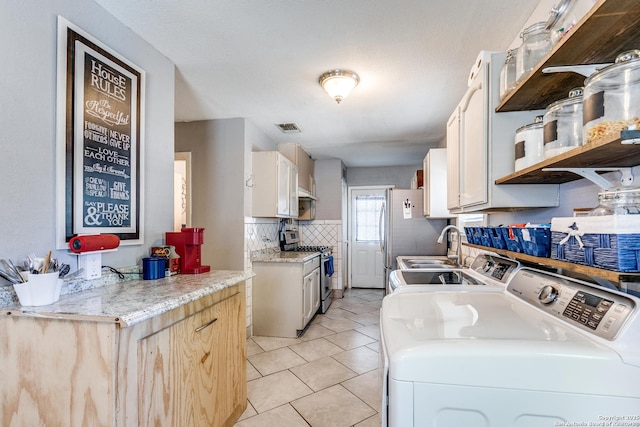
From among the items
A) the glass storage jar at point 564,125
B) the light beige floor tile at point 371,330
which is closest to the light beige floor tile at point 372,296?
the light beige floor tile at point 371,330

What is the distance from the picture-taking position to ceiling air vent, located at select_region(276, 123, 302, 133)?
355 cm

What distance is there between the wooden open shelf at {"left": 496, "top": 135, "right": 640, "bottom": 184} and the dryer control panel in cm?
37

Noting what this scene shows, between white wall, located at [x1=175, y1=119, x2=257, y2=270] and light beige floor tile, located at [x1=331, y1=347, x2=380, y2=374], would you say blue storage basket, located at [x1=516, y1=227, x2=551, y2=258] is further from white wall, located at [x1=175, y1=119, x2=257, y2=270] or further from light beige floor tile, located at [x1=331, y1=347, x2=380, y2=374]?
white wall, located at [x1=175, y1=119, x2=257, y2=270]

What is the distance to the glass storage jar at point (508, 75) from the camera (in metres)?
1.37

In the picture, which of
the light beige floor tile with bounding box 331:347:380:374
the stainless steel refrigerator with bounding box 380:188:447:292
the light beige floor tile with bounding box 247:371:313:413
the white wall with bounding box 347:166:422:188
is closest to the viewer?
the light beige floor tile with bounding box 247:371:313:413

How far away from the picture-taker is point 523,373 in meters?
0.76

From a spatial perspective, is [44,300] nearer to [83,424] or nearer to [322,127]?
[83,424]

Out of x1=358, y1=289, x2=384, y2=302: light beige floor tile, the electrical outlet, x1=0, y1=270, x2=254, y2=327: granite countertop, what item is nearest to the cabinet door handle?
x1=0, y1=270, x2=254, y2=327: granite countertop

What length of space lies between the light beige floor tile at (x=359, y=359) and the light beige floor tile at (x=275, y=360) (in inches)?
14.0

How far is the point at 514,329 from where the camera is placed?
918 mm

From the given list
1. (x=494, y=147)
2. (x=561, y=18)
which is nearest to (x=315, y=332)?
(x=494, y=147)

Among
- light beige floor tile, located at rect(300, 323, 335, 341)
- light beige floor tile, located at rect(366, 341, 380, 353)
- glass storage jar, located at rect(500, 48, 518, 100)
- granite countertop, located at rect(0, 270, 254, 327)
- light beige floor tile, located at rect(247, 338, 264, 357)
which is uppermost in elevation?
glass storage jar, located at rect(500, 48, 518, 100)

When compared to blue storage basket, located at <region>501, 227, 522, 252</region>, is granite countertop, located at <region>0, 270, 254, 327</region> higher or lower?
lower

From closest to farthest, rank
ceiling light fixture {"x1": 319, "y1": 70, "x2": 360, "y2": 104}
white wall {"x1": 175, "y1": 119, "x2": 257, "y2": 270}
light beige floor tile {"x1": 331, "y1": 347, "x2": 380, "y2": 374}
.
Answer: ceiling light fixture {"x1": 319, "y1": 70, "x2": 360, "y2": 104}, light beige floor tile {"x1": 331, "y1": 347, "x2": 380, "y2": 374}, white wall {"x1": 175, "y1": 119, "x2": 257, "y2": 270}
